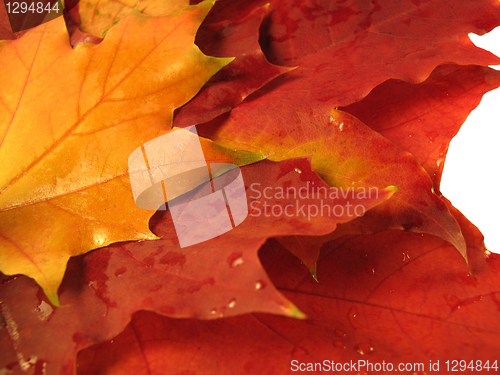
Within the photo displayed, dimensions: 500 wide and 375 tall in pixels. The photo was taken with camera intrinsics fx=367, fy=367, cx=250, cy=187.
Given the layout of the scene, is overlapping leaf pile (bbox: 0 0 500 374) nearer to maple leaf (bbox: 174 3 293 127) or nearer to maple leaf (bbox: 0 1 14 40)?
maple leaf (bbox: 174 3 293 127)

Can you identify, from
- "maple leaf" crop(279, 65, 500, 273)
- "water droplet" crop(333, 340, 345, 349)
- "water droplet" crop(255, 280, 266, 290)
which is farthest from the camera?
"maple leaf" crop(279, 65, 500, 273)

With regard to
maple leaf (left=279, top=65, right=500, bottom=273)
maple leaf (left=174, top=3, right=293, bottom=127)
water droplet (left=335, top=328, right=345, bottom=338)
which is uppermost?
maple leaf (left=174, top=3, right=293, bottom=127)

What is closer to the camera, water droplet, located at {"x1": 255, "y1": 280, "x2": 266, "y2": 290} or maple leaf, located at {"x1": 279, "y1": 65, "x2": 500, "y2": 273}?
water droplet, located at {"x1": 255, "y1": 280, "x2": 266, "y2": 290}

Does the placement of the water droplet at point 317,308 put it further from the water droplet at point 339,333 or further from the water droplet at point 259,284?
the water droplet at point 259,284

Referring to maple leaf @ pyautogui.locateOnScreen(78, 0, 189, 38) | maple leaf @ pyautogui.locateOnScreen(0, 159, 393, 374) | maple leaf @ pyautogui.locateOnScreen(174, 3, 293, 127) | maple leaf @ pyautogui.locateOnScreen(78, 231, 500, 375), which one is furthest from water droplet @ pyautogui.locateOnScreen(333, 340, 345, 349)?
maple leaf @ pyautogui.locateOnScreen(78, 0, 189, 38)

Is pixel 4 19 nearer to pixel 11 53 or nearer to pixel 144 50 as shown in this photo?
pixel 11 53

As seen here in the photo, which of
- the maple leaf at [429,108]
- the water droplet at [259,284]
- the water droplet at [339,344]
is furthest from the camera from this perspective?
the maple leaf at [429,108]

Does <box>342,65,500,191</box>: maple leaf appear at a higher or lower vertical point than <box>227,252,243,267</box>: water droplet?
lower

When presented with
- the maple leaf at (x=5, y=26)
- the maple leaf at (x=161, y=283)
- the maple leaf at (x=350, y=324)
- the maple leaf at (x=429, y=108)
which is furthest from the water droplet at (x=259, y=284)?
the maple leaf at (x=5, y=26)
